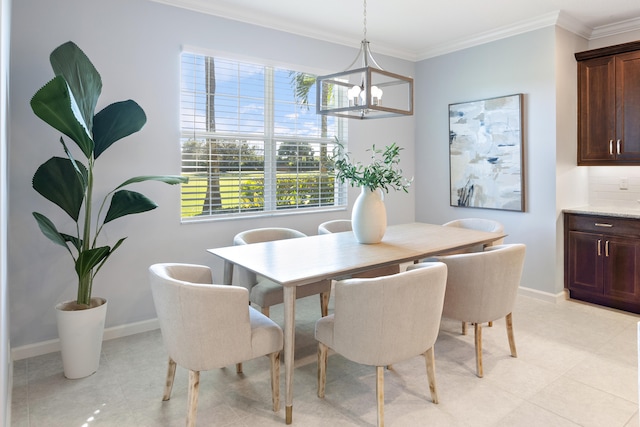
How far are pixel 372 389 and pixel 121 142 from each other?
2560mm

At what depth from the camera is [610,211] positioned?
12.8 feet

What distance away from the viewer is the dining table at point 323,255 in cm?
215

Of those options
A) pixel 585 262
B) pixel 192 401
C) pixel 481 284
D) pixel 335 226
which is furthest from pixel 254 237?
pixel 585 262

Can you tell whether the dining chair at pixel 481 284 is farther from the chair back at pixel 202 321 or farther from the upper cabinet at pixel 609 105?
the upper cabinet at pixel 609 105

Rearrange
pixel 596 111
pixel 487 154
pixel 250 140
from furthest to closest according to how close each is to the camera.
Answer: pixel 487 154, pixel 596 111, pixel 250 140

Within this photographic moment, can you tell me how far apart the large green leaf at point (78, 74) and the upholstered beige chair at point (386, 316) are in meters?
1.97

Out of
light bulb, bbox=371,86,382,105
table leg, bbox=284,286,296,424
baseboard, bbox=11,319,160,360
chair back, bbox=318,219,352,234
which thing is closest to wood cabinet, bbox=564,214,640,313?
chair back, bbox=318,219,352,234

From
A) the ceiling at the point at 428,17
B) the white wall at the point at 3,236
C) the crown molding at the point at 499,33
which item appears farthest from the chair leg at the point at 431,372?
the crown molding at the point at 499,33

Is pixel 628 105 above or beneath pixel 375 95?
above

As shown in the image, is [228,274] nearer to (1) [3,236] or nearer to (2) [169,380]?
(2) [169,380]

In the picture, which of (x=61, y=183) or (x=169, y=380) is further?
(x=61, y=183)

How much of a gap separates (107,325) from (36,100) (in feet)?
5.99

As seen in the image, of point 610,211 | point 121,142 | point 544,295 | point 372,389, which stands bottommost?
point 372,389

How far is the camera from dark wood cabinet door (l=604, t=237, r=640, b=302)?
12.1 feet
